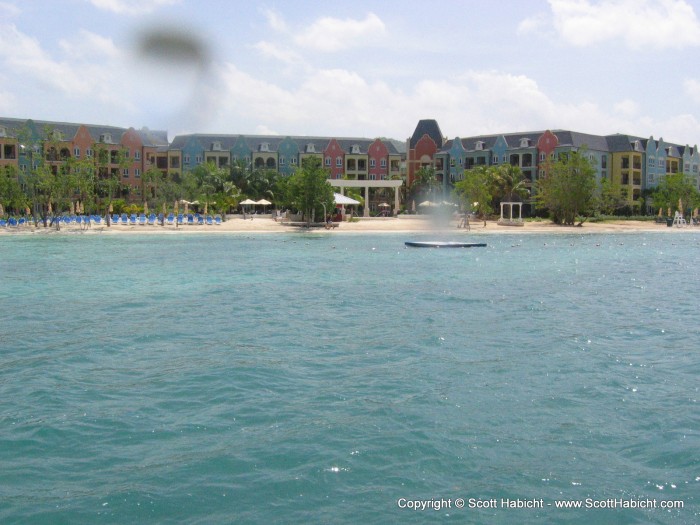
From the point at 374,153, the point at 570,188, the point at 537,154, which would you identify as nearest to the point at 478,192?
the point at 570,188

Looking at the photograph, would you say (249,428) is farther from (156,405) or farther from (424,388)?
(424,388)

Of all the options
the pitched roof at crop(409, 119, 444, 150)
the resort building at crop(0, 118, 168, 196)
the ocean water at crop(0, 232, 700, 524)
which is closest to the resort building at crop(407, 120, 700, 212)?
the pitched roof at crop(409, 119, 444, 150)

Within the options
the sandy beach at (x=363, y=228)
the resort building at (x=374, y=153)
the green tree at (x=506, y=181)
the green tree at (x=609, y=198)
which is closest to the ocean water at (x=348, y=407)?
the sandy beach at (x=363, y=228)

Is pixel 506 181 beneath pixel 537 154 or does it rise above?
beneath

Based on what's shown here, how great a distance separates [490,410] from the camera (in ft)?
35.3

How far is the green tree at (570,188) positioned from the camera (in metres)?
75.7

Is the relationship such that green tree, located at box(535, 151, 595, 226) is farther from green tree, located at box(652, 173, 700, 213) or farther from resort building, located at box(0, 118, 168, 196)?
resort building, located at box(0, 118, 168, 196)

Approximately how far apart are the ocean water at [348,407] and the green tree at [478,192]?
52.5 metres

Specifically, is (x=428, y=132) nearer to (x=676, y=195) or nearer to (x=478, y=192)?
(x=478, y=192)

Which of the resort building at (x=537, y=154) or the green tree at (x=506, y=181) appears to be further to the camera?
the resort building at (x=537, y=154)

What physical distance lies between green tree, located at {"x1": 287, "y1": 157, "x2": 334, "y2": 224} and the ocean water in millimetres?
43891

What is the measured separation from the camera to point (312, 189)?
6812 cm

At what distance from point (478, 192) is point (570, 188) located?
9.74 metres

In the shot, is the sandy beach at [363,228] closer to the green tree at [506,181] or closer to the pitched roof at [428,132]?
the green tree at [506,181]
